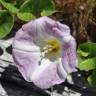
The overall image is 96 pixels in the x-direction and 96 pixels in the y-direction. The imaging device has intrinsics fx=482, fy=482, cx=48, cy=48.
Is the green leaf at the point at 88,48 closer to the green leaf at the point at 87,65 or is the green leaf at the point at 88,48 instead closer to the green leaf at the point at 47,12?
the green leaf at the point at 87,65

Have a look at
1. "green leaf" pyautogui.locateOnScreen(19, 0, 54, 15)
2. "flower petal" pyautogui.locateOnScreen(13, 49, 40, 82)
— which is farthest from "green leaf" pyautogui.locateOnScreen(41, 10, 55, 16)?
"flower petal" pyautogui.locateOnScreen(13, 49, 40, 82)

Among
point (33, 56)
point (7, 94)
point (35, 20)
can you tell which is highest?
point (35, 20)

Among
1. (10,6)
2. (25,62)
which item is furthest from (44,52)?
(10,6)

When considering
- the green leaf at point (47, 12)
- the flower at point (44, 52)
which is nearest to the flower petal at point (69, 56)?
the flower at point (44, 52)

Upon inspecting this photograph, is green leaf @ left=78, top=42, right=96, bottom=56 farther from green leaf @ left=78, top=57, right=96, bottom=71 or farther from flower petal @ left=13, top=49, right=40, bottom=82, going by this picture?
flower petal @ left=13, top=49, right=40, bottom=82

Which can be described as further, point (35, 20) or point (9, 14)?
point (9, 14)

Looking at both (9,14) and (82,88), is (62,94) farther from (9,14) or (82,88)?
(9,14)

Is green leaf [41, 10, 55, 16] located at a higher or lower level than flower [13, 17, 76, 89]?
higher

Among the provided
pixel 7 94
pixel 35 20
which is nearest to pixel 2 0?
pixel 35 20
